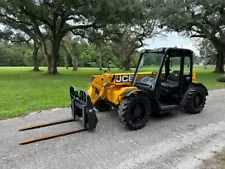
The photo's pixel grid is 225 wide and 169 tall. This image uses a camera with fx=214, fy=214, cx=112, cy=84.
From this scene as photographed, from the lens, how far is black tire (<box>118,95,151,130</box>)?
14.7 feet

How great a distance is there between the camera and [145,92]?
189 inches

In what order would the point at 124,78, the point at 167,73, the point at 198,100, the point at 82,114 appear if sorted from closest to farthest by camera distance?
the point at 82,114, the point at 124,78, the point at 167,73, the point at 198,100

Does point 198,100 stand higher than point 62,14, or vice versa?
point 62,14

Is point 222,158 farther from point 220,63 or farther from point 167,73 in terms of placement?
point 220,63

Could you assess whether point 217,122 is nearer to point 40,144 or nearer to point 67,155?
point 67,155

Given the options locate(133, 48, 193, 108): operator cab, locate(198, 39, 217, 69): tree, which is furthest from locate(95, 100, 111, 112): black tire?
locate(198, 39, 217, 69): tree

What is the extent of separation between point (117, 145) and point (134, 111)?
1021mm

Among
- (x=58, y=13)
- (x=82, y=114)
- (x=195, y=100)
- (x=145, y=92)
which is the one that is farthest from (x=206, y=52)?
(x=82, y=114)

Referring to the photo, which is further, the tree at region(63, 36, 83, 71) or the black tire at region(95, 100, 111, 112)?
the tree at region(63, 36, 83, 71)

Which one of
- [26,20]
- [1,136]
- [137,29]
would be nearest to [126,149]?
[1,136]

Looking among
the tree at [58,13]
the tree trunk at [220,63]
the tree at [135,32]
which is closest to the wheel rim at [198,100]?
the tree at [58,13]

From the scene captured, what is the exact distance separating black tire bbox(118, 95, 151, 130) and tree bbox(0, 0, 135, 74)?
433 inches

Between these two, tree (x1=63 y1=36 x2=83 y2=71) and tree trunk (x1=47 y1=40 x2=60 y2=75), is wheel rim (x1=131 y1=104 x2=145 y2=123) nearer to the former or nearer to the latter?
tree trunk (x1=47 y1=40 x2=60 y2=75)

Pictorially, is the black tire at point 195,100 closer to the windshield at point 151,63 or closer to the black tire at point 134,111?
the windshield at point 151,63
